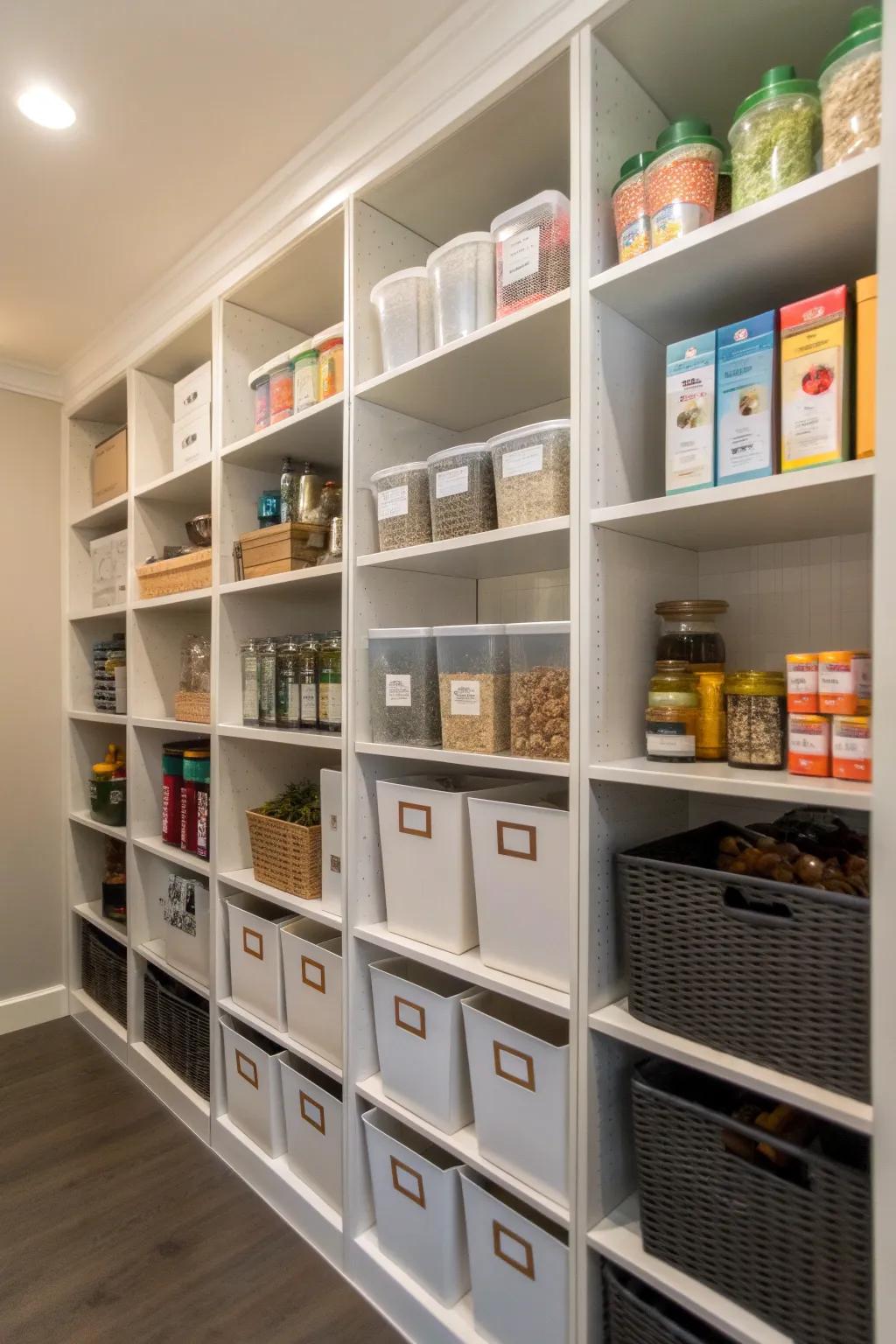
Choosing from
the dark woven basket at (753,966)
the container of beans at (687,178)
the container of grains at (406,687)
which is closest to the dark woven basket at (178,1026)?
the container of grains at (406,687)

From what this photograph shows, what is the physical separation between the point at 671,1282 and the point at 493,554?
131cm

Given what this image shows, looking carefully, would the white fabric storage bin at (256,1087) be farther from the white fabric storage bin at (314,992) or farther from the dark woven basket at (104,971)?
Result: the dark woven basket at (104,971)

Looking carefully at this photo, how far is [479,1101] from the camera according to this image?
1.48 meters

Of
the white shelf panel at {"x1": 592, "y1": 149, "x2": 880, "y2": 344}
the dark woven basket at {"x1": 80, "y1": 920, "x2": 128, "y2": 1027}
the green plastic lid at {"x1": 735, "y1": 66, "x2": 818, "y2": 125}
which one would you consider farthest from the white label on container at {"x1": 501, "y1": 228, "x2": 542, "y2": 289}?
the dark woven basket at {"x1": 80, "y1": 920, "x2": 128, "y2": 1027}

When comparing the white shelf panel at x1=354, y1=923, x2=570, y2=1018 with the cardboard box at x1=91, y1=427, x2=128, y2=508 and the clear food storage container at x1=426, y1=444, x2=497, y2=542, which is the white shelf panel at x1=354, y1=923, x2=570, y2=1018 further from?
the cardboard box at x1=91, y1=427, x2=128, y2=508

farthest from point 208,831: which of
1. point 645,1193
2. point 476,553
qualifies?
point 645,1193

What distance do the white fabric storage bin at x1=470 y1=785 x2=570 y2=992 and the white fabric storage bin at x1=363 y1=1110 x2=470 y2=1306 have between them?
20.6 inches

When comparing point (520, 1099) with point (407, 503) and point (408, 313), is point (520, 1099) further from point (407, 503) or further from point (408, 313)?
point (408, 313)

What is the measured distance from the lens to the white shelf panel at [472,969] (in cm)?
134

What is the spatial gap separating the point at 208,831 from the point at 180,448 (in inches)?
49.3

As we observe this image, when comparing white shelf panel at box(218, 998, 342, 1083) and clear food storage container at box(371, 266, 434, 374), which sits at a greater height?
clear food storage container at box(371, 266, 434, 374)

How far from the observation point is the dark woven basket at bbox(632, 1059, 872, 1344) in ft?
3.29

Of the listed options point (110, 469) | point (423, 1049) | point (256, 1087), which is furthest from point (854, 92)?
point (110, 469)

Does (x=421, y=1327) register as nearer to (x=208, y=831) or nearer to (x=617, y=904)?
(x=617, y=904)
